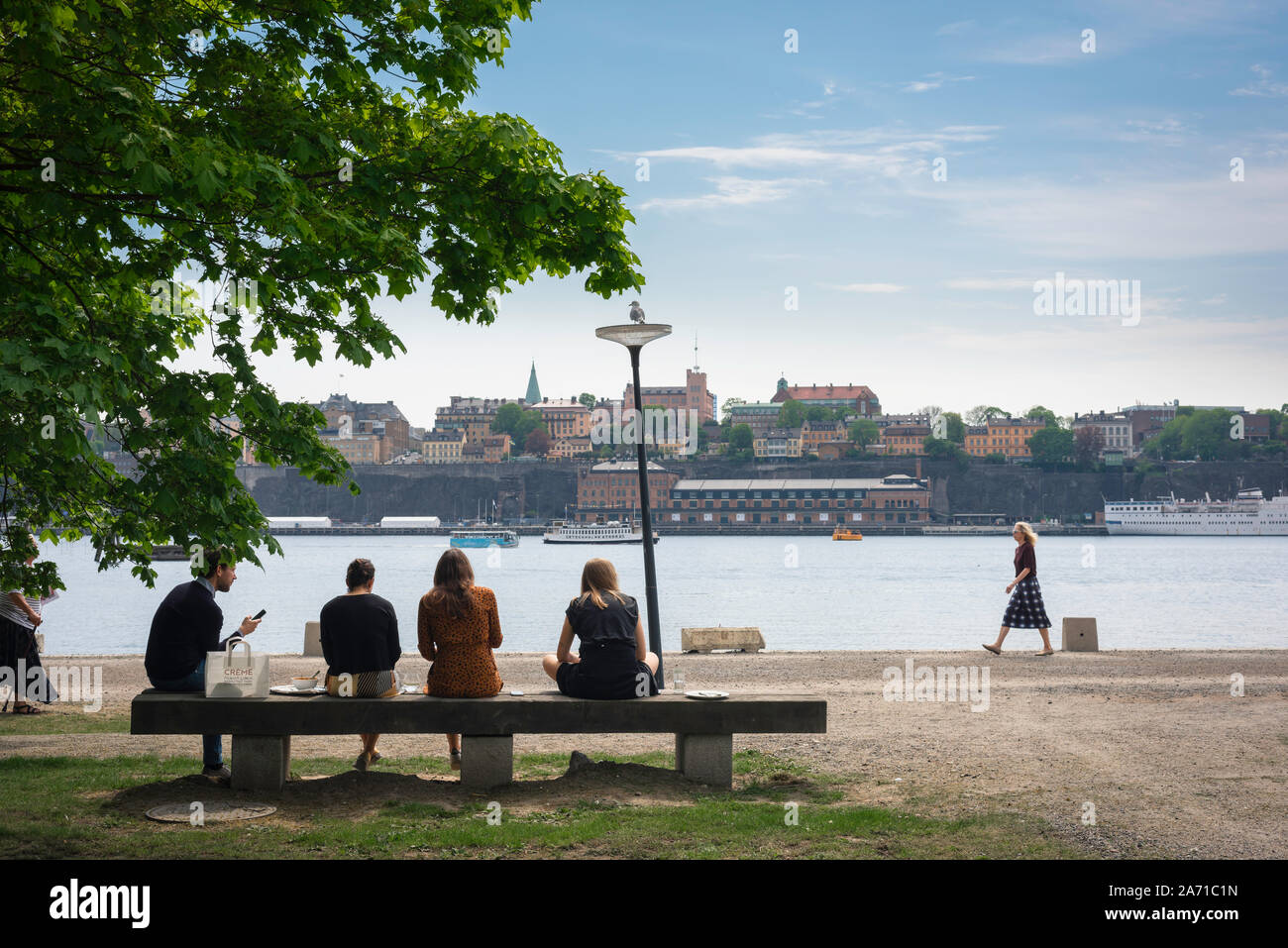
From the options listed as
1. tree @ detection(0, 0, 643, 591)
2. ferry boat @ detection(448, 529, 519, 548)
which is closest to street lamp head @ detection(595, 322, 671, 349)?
tree @ detection(0, 0, 643, 591)

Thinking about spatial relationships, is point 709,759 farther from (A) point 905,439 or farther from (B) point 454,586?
(A) point 905,439

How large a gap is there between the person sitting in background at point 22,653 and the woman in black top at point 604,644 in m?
5.97

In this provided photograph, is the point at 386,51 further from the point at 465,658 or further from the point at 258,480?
the point at 258,480

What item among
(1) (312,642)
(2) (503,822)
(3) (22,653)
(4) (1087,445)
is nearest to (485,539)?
(4) (1087,445)

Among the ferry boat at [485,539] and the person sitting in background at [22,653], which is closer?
the person sitting in background at [22,653]

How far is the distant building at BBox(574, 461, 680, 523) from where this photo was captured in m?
166

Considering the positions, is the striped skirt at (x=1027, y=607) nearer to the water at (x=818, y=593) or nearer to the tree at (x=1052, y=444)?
the water at (x=818, y=593)

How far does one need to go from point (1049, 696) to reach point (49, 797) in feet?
32.4

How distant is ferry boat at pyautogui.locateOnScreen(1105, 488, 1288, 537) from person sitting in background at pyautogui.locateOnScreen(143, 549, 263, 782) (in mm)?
159149

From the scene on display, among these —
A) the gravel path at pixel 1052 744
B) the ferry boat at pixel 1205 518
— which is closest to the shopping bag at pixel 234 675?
the gravel path at pixel 1052 744

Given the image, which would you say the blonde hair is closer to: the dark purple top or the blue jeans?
the blue jeans

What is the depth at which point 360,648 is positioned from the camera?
7.78 meters

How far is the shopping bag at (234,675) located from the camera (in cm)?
750

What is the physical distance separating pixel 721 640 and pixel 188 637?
13052 mm
